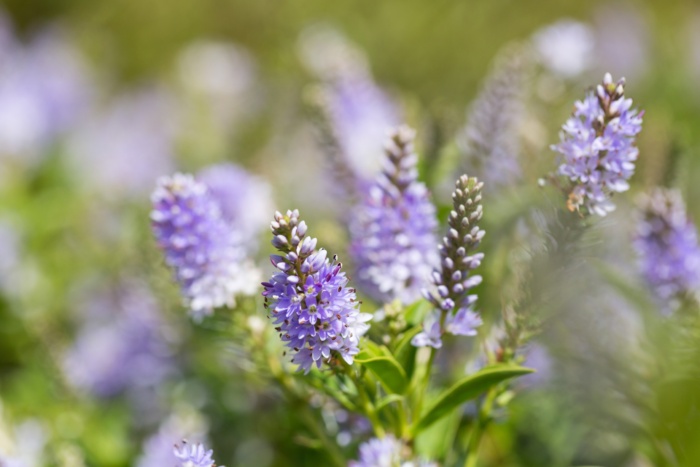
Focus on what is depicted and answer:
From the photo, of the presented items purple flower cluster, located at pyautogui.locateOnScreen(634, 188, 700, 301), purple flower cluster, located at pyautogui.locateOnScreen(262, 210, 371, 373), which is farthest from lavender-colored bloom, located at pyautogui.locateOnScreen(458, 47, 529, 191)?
purple flower cluster, located at pyautogui.locateOnScreen(262, 210, 371, 373)

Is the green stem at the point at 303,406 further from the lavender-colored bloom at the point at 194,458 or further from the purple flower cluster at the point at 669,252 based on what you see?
the purple flower cluster at the point at 669,252

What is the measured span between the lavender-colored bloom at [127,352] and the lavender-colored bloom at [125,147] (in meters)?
0.77

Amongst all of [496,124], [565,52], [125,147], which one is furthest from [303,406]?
[125,147]

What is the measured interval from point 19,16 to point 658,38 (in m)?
3.88

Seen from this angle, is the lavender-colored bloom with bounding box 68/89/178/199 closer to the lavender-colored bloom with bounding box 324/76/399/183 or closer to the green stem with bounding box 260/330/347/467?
the lavender-colored bloom with bounding box 324/76/399/183

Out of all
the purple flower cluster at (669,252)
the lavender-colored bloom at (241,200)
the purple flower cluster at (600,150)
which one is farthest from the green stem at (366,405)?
the lavender-colored bloom at (241,200)

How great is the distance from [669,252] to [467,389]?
18.2 inches

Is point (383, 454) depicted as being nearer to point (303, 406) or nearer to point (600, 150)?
point (303, 406)

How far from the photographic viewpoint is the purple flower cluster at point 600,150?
1.04m

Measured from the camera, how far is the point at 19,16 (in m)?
5.46

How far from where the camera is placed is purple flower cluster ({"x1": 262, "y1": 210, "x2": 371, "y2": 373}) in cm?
95

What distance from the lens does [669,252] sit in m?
1.35

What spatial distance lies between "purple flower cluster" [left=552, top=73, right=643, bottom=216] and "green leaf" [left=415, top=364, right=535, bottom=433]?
0.21 meters

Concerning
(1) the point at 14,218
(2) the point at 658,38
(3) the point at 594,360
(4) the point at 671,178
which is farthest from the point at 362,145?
(2) the point at 658,38
